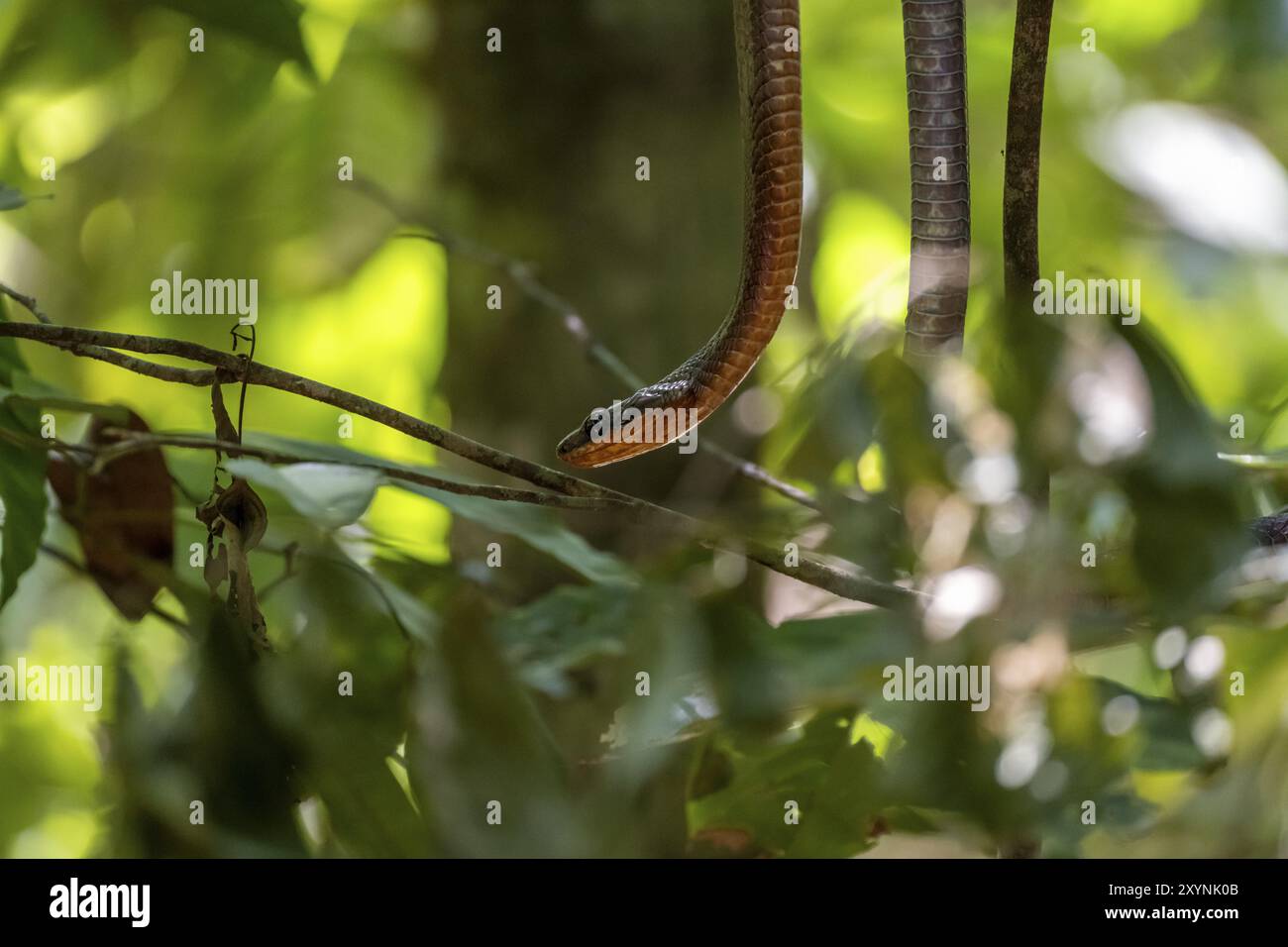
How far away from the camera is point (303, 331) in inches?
74.8

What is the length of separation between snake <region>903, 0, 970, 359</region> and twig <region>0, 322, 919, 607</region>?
0.71 ft

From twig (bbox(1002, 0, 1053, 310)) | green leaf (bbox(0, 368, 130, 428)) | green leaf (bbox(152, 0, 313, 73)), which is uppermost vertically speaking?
green leaf (bbox(152, 0, 313, 73))

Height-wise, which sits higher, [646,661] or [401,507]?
[401,507]

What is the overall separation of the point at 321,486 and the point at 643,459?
652 mm

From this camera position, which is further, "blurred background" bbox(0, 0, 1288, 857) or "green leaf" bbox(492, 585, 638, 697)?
"green leaf" bbox(492, 585, 638, 697)

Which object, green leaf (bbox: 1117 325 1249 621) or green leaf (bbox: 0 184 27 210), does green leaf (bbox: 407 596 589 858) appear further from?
green leaf (bbox: 0 184 27 210)

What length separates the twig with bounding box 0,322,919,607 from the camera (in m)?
0.56

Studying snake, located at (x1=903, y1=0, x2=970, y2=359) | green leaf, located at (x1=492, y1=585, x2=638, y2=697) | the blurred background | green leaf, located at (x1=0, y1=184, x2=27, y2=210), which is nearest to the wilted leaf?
the blurred background

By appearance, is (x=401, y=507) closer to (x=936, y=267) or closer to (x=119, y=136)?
(x=119, y=136)

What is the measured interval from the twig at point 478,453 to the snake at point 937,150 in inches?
8.6

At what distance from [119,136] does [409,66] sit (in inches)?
18.4

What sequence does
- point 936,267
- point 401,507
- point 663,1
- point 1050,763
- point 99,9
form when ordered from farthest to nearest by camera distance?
point 401,507, point 663,1, point 99,9, point 936,267, point 1050,763

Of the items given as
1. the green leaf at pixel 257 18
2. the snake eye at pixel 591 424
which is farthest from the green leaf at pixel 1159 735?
the green leaf at pixel 257 18

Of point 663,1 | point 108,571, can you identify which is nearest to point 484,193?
point 663,1
